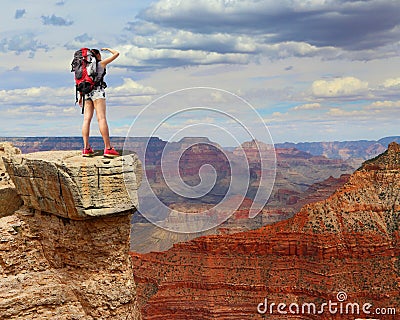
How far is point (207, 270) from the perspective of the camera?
6775cm

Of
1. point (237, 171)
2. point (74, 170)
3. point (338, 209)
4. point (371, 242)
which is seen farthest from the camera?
point (338, 209)

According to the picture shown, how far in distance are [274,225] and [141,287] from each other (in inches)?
881

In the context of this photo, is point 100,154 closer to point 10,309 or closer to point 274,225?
point 10,309

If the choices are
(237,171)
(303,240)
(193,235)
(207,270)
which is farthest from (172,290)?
(237,171)

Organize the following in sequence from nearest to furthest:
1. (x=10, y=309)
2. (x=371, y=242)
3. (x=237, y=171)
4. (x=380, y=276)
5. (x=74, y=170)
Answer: (x=74, y=170) → (x=10, y=309) → (x=237, y=171) → (x=380, y=276) → (x=371, y=242)

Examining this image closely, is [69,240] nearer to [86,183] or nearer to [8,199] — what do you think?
[86,183]

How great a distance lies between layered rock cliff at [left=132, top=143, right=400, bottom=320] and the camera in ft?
198

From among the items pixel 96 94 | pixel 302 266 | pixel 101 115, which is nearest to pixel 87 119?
pixel 101 115

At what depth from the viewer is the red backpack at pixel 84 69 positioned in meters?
13.0

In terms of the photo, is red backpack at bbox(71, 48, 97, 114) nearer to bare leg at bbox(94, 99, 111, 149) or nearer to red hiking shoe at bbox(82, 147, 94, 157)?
bare leg at bbox(94, 99, 111, 149)

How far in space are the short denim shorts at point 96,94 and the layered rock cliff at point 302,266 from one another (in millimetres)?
51114

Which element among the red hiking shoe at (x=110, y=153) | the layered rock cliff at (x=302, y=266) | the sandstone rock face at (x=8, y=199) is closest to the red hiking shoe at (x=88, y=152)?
the red hiking shoe at (x=110, y=153)

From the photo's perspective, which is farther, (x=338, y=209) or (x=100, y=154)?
(x=338, y=209)

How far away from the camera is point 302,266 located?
68312mm
